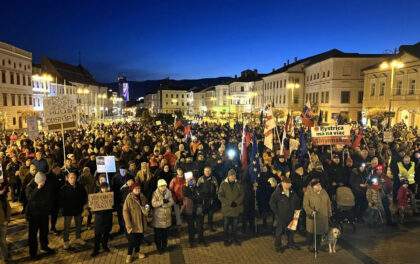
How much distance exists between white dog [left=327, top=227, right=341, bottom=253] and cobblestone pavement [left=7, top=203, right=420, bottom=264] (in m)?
0.19

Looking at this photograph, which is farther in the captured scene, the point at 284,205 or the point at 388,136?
the point at 388,136

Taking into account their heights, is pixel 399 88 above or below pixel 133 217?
above

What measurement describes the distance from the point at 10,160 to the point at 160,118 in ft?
105

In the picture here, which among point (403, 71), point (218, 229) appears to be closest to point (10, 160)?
point (218, 229)

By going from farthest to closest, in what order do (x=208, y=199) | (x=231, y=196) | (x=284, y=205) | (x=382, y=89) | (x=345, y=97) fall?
(x=345, y=97), (x=382, y=89), (x=208, y=199), (x=231, y=196), (x=284, y=205)

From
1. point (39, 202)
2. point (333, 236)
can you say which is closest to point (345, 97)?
point (333, 236)

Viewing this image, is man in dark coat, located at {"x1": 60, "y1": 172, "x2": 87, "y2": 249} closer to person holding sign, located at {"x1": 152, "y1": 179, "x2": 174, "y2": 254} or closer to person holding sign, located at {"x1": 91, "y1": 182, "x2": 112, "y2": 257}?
person holding sign, located at {"x1": 91, "y1": 182, "x2": 112, "y2": 257}

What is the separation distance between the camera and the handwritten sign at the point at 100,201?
6.93 metres

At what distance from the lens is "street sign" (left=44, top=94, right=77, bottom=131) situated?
34.9 ft

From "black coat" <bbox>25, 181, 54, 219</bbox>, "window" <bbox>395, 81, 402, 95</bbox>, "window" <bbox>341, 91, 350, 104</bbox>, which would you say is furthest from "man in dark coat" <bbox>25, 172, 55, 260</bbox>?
"window" <bbox>341, 91, 350, 104</bbox>

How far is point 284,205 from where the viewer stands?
7.42m

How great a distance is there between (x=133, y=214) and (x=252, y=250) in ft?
9.49

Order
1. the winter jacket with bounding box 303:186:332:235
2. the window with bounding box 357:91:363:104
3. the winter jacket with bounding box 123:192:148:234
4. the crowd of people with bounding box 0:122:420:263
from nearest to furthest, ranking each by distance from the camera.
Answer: the winter jacket with bounding box 123:192:148:234
the crowd of people with bounding box 0:122:420:263
the winter jacket with bounding box 303:186:332:235
the window with bounding box 357:91:363:104

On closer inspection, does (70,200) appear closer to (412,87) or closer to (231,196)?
(231,196)
